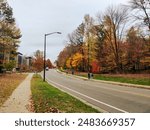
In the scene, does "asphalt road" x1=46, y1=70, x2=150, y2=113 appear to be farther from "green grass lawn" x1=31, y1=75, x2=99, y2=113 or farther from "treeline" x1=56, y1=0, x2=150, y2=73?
"treeline" x1=56, y1=0, x2=150, y2=73

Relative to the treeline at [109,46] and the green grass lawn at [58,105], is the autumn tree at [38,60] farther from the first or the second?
the green grass lawn at [58,105]

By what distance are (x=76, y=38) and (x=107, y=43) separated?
42.5 feet

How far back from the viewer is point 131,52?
5450 centimetres

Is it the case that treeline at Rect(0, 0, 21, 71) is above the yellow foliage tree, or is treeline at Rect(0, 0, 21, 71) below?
above

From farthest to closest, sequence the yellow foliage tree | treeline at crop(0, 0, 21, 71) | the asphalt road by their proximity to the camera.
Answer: the yellow foliage tree → treeline at crop(0, 0, 21, 71) → the asphalt road

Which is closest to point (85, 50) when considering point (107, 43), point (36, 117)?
point (107, 43)

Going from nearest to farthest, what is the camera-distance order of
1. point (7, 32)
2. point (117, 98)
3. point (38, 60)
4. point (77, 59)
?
point (117, 98) → point (7, 32) → point (38, 60) → point (77, 59)

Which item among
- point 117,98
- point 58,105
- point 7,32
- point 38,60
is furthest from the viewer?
point 38,60

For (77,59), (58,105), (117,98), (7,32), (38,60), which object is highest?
(7,32)

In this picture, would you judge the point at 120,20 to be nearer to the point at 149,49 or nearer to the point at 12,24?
the point at 149,49

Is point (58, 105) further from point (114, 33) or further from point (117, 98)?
point (114, 33)

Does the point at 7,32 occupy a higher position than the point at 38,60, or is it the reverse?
the point at 7,32

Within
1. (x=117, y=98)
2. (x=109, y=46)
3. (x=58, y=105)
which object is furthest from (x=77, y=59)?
(x=58, y=105)

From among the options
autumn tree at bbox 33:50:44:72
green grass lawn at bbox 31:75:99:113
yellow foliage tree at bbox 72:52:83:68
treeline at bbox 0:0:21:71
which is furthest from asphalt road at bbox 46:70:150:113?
yellow foliage tree at bbox 72:52:83:68
